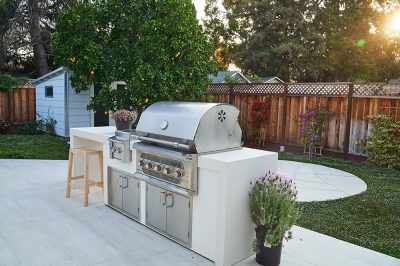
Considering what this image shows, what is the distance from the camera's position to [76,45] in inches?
328

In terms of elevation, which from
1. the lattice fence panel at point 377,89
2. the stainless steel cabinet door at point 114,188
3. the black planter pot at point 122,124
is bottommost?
the stainless steel cabinet door at point 114,188

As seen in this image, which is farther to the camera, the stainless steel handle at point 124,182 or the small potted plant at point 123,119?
the small potted plant at point 123,119

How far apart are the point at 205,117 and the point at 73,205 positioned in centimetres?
244

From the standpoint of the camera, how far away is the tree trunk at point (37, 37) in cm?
1350

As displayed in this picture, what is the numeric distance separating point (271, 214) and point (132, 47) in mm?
6581

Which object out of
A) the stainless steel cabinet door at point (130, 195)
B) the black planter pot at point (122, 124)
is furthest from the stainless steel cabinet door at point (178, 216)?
the black planter pot at point (122, 124)

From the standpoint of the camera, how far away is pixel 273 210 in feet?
9.21

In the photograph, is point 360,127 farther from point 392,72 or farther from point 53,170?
point 392,72

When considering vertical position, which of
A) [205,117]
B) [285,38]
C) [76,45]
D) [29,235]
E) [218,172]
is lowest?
[29,235]

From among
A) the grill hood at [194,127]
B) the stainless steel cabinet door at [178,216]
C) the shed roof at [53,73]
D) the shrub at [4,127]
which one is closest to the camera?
the grill hood at [194,127]

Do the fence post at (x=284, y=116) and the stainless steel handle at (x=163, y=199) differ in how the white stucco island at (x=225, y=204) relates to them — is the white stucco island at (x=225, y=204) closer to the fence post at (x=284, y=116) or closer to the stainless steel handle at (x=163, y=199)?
the stainless steel handle at (x=163, y=199)

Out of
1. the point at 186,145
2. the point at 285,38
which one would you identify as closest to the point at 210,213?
the point at 186,145

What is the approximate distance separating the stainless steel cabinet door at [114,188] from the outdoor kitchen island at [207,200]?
0.42 meters

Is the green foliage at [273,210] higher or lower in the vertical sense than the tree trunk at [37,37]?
lower
